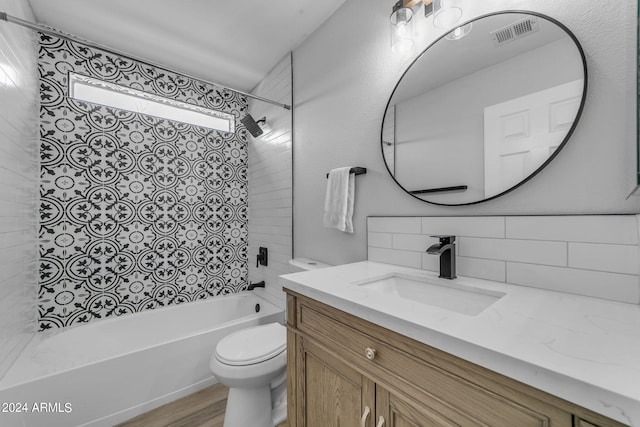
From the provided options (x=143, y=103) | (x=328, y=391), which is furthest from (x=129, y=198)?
(x=328, y=391)

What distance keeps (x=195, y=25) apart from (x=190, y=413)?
8.39 ft

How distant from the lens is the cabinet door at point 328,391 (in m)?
0.76

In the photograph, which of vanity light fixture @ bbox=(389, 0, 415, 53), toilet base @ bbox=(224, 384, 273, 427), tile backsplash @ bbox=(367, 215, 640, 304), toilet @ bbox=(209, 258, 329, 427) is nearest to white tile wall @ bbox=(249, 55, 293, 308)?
toilet @ bbox=(209, 258, 329, 427)

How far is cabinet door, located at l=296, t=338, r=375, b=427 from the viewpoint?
2.49ft

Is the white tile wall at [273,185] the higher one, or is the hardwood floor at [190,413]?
the white tile wall at [273,185]

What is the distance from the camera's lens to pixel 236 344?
4.90ft

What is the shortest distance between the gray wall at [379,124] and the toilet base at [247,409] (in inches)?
34.1

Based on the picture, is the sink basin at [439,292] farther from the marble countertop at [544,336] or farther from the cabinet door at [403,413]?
the cabinet door at [403,413]

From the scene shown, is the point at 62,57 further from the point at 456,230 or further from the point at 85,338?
the point at 456,230

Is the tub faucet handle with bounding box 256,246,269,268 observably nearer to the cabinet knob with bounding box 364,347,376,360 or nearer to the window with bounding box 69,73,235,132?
the window with bounding box 69,73,235,132

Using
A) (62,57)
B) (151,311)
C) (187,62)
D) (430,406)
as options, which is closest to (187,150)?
(187,62)

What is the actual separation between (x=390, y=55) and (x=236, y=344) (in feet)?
5.93

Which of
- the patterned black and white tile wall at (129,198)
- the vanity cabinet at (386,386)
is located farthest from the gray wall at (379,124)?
the patterned black and white tile wall at (129,198)

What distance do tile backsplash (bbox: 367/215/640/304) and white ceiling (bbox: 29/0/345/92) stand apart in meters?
1.63
